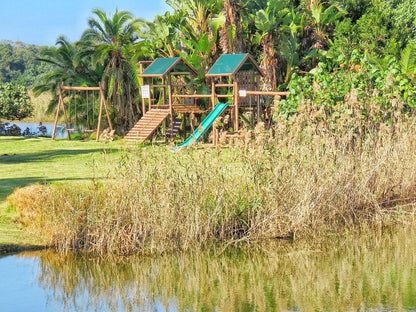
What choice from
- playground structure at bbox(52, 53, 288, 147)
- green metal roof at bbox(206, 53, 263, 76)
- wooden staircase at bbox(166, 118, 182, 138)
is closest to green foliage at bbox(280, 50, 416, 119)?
playground structure at bbox(52, 53, 288, 147)

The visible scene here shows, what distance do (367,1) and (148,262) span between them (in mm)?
19956

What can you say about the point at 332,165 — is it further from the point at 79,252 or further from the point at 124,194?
the point at 79,252

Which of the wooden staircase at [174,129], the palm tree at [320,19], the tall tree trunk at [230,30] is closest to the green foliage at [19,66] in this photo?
the palm tree at [320,19]

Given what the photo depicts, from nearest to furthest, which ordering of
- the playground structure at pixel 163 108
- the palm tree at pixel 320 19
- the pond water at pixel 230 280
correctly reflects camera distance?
the pond water at pixel 230 280 → the playground structure at pixel 163 108 → the palm tree at pixel 320 19

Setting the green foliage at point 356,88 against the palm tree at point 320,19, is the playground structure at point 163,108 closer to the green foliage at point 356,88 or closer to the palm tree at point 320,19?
the palm tree at point 320,19

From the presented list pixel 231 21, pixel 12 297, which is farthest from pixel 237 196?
pixel 231 21

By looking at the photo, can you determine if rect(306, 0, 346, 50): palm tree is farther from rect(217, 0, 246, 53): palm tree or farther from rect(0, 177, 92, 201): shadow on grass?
rect(0, 177, 92, 201): shadow on grass

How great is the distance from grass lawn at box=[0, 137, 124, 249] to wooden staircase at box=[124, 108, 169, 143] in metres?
1.20

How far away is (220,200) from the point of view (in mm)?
9930

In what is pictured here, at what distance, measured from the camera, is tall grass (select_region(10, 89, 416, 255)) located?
31.8 ft

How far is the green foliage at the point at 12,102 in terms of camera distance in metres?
30.4

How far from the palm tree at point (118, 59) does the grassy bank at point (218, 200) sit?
15629 millimetres

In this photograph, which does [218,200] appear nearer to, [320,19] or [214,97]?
[214,97]

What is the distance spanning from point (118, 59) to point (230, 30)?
494cm
